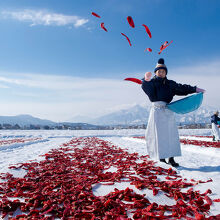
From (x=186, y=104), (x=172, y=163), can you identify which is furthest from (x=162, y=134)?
(x=186, y=104)

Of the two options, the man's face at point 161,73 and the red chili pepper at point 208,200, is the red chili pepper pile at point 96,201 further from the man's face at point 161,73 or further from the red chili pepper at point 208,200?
the man's face at point 161,73

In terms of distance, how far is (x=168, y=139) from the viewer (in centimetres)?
531

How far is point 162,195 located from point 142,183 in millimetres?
522

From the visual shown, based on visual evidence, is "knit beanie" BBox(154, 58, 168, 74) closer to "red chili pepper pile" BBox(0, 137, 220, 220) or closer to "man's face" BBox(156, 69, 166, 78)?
"man's face" BBox(156, 69, 166, 78)

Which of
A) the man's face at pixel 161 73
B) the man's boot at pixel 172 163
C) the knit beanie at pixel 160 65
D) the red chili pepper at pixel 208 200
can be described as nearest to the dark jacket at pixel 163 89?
the man's face at pixel 161 73

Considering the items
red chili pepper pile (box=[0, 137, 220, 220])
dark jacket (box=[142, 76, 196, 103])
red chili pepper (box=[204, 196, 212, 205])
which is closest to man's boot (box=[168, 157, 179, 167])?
red chili pepper pile (box=[0, 137, 220, 220])

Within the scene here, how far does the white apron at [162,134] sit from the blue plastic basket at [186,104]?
0.20 meters

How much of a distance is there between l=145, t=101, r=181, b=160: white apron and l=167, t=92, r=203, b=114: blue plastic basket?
20cm

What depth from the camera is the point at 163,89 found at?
17.6 ft

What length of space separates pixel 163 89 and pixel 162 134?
1.24 m

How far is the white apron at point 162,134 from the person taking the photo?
5254 mm

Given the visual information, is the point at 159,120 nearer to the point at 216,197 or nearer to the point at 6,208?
the point at 216,197

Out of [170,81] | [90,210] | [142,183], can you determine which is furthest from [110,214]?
[170,81]

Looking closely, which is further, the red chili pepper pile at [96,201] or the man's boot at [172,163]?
the man's boot at [172,163]
